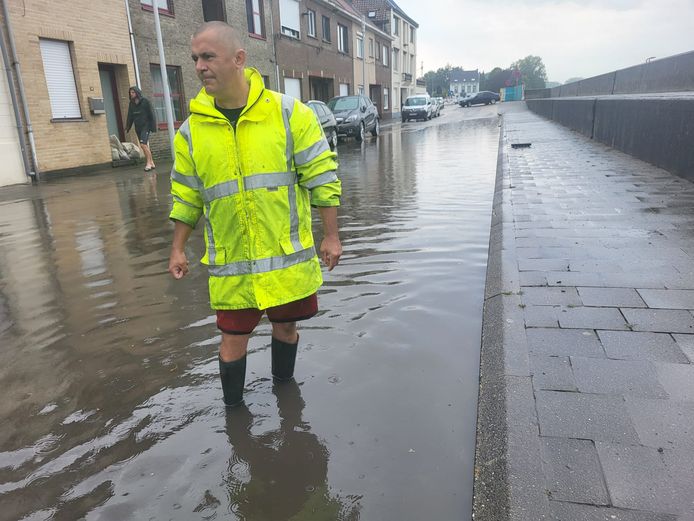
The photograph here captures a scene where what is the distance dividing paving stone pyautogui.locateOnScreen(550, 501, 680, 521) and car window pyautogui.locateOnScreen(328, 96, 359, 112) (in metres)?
20.6

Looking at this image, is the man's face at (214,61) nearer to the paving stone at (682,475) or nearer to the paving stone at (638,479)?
the paving stone at (638,479)

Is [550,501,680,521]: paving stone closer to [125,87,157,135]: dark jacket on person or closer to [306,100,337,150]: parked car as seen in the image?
[125,87,157,135]: dark jacket on person

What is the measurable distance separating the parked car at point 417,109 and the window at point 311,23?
10295 millimetres

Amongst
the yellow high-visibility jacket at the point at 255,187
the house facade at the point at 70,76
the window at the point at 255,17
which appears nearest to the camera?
the yellow high-visibility jacket at the point at 255,187

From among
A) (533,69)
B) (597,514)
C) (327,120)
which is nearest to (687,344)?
(597,514)

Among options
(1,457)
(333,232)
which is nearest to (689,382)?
(333,232)

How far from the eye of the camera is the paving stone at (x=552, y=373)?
2516 millimetres

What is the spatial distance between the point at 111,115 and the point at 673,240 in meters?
14.5

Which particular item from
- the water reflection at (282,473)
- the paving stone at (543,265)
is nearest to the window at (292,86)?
the paving stone at (543,265)

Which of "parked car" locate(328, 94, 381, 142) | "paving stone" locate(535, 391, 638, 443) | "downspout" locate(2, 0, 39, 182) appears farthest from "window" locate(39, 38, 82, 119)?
"paving stone" locate(535, 391, 638, 443)

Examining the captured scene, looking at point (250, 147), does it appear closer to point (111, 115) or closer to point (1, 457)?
point (1, 457)

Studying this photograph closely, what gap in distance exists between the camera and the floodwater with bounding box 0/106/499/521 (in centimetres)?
A: 216

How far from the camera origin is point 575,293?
3645mm

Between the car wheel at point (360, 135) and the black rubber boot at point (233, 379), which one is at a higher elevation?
the car wheel at point (360, 135)
